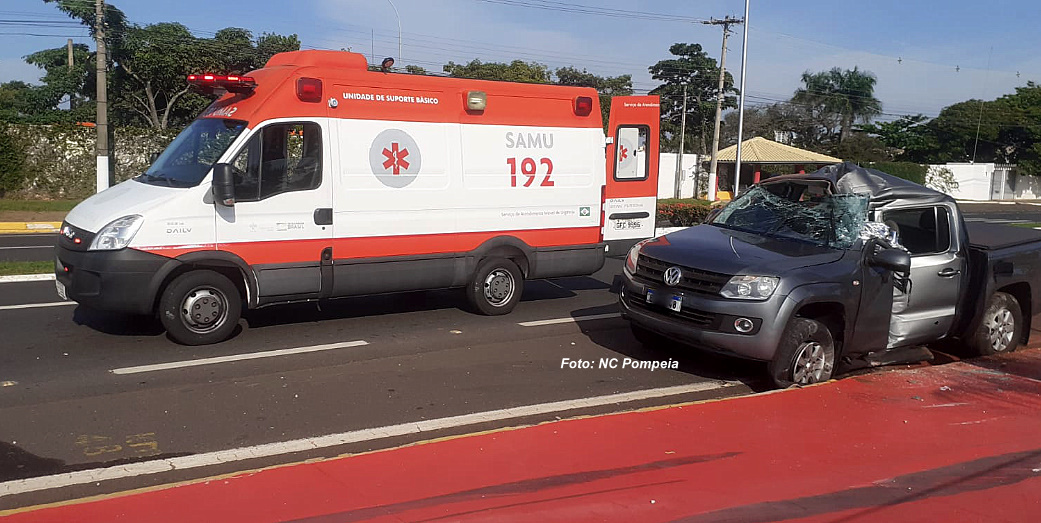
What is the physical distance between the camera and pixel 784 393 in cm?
667

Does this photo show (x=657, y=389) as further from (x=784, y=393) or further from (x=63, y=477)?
(x=63, y=477)

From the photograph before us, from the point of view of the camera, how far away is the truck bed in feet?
27.1

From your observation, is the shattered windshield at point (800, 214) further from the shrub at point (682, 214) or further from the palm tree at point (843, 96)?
the palm tree at point (843, 96)

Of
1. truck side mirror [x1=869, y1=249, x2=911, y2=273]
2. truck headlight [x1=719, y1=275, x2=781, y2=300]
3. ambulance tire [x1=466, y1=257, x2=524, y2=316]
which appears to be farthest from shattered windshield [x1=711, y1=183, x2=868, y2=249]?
ambulance tire [x1=466, y1=257, x2=524, y2=316]

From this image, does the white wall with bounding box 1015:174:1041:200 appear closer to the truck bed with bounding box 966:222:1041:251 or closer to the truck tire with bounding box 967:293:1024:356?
the truck bed with bounding box 966:222:1041:251

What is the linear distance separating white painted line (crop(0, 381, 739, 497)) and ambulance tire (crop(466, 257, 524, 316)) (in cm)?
325

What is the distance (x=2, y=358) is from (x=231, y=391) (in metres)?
2.42

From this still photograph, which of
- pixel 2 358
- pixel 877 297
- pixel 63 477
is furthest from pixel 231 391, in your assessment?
pixel 877 297

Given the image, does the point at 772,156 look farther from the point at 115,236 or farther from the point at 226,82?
the point at 115,236

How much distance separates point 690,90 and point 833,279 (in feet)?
178

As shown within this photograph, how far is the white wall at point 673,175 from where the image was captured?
48.9 metres

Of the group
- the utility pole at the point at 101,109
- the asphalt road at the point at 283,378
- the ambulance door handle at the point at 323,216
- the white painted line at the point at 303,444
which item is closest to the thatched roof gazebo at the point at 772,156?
the utility pole at the point at 101,109

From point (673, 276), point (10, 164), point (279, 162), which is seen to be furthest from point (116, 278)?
point (10, 164)

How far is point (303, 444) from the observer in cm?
539
